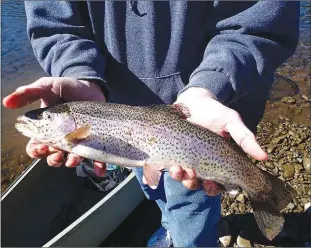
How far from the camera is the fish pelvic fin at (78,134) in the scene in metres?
2.62

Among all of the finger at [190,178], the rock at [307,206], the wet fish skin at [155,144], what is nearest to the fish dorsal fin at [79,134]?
the wet fish skin at [155,144]

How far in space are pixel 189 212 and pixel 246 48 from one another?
56.9 inches

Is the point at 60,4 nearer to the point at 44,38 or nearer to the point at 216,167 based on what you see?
the point at 44,38

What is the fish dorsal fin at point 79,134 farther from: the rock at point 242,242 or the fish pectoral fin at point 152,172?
the rock at point 242,242

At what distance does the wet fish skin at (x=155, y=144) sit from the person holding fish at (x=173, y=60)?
45mm

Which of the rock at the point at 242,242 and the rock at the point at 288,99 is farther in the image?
the rock at the point at 288,99

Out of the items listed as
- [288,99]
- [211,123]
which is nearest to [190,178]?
[211,123]

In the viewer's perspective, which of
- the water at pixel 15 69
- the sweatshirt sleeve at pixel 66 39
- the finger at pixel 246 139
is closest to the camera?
the finger at pixel 246 139

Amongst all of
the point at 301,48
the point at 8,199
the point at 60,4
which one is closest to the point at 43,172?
A: the point at 8,199

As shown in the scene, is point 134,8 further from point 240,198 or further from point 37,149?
point 240,198

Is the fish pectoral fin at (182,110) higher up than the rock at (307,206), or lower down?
higher up

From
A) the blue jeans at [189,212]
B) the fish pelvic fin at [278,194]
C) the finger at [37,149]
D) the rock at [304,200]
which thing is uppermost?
the finger at [37,149]

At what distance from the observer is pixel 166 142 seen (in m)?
2.64

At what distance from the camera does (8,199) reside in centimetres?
387
